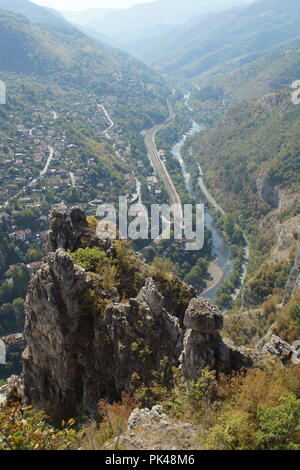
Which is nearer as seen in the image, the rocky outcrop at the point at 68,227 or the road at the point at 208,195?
the rocky outcrop at the point at 68,227

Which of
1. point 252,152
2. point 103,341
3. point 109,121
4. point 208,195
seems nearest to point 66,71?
point 109,121

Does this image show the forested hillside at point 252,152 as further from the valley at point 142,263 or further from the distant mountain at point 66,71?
the distant mountain at point 66,71

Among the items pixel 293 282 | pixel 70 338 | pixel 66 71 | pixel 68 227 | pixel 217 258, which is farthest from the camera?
pixel 66 71

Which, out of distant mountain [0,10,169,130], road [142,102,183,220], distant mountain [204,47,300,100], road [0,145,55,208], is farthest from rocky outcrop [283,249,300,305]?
distant mountain [204,47,300,100]

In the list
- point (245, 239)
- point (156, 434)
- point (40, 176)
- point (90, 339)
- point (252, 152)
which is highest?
point (252, 152)

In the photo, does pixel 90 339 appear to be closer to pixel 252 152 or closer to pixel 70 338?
pixel 70 338

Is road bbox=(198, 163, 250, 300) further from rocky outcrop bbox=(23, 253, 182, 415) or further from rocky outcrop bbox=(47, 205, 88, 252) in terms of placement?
rocky outcrop bbox=(23, 253, 182, 415)

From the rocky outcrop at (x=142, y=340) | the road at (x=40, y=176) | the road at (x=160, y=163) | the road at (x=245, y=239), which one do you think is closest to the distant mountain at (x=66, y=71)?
the road at (x=160, y=163)
